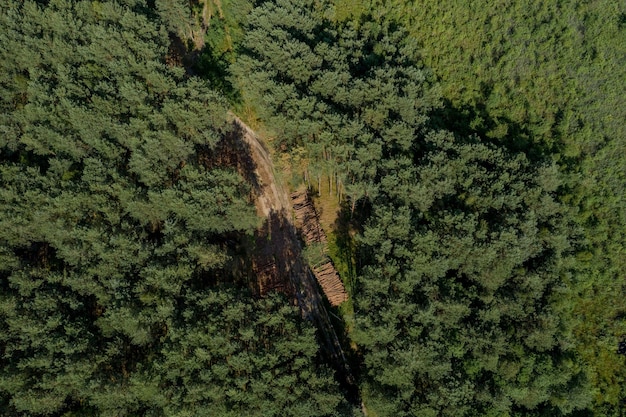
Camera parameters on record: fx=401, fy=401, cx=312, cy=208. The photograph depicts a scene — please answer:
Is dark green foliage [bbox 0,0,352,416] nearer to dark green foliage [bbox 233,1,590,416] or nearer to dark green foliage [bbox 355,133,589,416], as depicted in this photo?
dark green foliage [bbox 355,133,589,416]

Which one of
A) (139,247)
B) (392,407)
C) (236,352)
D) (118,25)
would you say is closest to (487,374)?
(392,407)

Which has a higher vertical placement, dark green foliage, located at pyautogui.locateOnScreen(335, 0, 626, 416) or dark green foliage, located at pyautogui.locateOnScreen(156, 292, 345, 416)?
dark green foliage, located at pyautogui.locateOnScreen(335, 0, 626, 416)

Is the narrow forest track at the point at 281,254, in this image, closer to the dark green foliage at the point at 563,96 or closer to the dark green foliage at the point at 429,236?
the dark green foliage at the point at 429,236

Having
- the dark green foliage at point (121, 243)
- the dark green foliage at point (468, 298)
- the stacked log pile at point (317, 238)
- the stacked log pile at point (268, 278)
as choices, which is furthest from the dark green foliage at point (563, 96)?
the dark green foliage at point (121, 243)

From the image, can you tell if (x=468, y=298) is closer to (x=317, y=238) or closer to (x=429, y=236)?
(x=429, y=236)

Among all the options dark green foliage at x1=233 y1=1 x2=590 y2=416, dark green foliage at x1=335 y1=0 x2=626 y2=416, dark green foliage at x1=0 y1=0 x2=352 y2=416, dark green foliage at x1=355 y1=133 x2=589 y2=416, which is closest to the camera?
dark green foliage at x1=0 y1=0 x2=352 y2=416

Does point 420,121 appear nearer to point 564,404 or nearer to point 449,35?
point 449,35

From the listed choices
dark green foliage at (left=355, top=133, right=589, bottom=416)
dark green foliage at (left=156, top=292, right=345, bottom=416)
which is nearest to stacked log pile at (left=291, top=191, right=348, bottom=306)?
dark green foliage at (left=355, top=133, right=589, bottom=416)
